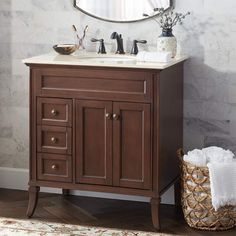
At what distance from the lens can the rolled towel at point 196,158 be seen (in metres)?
4.00

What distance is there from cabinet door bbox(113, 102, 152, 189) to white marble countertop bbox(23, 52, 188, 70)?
0.21 meters

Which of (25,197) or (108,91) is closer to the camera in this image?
(108,91)

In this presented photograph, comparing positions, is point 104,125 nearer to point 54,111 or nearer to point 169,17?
point 54,111

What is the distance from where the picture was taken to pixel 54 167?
417cm

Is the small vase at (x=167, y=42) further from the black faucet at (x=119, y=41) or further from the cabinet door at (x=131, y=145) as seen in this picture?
the cabinet door at (x=131, y=145)

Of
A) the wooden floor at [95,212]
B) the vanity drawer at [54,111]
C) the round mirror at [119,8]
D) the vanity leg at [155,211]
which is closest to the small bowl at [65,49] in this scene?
the round mirror at [119,8]

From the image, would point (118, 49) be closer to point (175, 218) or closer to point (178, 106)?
point (178, 106)

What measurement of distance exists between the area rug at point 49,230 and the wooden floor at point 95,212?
0.09 m

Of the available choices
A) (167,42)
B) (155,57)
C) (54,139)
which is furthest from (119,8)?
(54,139)

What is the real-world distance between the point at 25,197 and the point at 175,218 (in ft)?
3.21

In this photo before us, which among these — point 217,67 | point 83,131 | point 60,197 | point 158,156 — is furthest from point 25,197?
point 217,67

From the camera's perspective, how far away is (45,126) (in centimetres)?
414

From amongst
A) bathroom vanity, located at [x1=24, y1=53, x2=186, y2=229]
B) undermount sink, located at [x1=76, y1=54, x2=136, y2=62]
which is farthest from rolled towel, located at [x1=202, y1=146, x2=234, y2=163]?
undermount sink, located at [x1=76, y1=54, x2=136, y2=62]

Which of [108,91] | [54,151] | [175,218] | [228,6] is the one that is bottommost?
[175,218]
